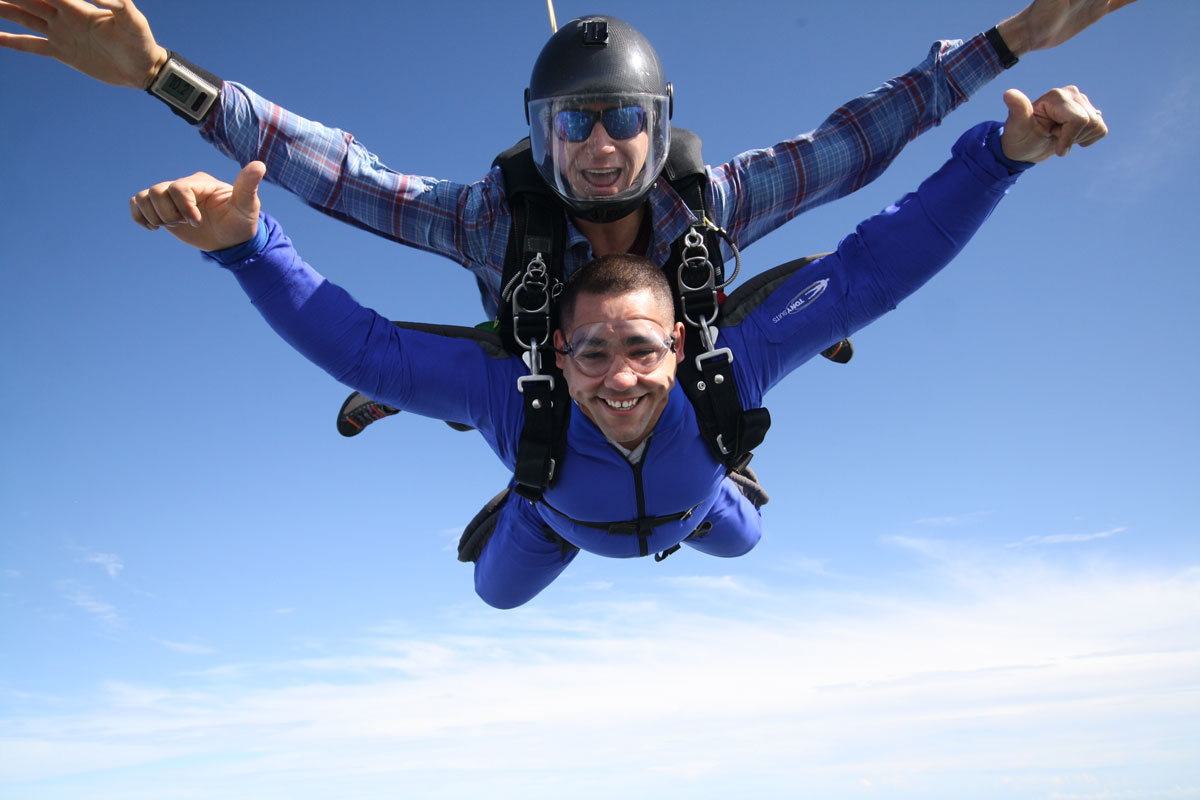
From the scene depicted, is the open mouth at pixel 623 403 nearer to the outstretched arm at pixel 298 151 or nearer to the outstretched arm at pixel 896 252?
the outstretched arm at pixel 896 252

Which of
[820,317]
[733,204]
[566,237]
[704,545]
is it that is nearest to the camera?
[820,317]

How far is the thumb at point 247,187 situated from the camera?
106 inches

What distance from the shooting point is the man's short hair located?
10.7 ft

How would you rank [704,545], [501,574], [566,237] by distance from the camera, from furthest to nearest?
[704,545] → [501,574] → [566,237]

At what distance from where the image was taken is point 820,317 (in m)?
3.23

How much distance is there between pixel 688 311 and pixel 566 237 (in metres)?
0.55

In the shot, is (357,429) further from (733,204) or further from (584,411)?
(733,204)

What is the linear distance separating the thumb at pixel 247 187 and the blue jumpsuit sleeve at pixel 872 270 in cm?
161

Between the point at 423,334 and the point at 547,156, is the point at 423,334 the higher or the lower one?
the lower one

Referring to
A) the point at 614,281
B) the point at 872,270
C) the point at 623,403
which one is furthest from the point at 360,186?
the point at 872,270

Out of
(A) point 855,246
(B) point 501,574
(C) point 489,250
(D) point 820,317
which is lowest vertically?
(B) point 501,574

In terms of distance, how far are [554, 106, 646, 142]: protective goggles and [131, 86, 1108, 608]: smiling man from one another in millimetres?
441

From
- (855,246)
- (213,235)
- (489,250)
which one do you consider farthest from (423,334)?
(855,246)

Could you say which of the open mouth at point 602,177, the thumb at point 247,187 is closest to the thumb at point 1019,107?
the open mouth at point 602,177
